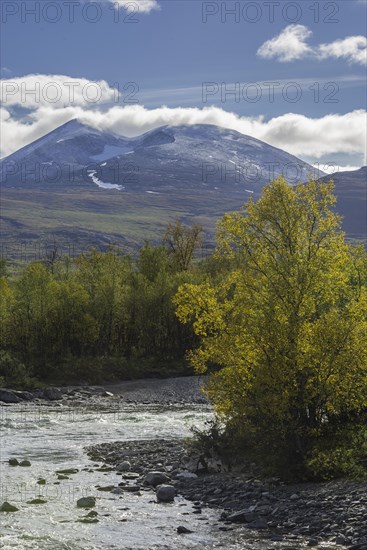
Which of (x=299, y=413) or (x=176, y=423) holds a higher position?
(x=299, y=413)

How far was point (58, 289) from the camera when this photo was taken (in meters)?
90.6

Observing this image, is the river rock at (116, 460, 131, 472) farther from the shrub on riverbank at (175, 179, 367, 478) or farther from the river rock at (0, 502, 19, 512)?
the river rock at (0, 502, 19, 512)

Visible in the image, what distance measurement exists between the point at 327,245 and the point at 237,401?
29.4 feet

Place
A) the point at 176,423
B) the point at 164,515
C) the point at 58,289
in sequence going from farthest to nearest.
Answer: the point at 58,289
the point at 176,423
the point at 164,515

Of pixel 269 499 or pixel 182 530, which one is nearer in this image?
pixel 182 530

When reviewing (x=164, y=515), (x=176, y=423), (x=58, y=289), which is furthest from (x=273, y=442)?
(x=58, y=289)

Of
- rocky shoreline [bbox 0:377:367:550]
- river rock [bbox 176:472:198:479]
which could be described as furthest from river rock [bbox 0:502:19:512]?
river rock [bbox 176:472:198:479]

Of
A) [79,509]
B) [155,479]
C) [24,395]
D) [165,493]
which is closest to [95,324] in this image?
[24,395]

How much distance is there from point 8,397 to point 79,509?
40.7 m

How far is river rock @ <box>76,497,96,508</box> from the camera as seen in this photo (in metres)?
27.8

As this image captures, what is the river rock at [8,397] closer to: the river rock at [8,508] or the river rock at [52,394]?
the river rock at [52,394]

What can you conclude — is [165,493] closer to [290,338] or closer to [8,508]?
[8,508]

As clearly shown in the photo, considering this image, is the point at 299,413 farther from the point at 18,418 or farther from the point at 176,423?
the point at 18,418

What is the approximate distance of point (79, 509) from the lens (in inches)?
1078
